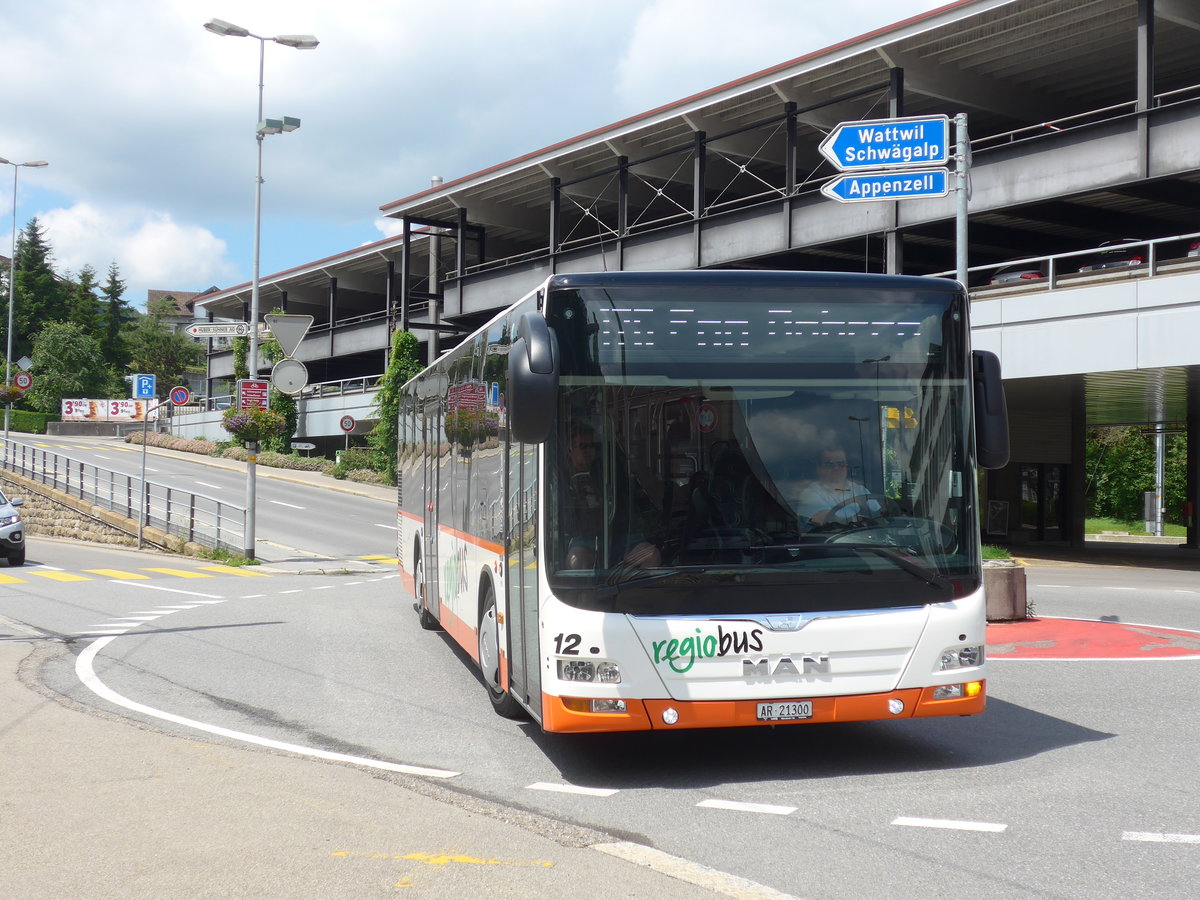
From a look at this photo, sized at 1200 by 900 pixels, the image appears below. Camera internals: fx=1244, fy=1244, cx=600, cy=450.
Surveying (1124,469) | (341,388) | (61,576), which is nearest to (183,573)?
(61,576)

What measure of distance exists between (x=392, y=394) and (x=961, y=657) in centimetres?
4456

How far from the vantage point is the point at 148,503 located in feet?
98.6

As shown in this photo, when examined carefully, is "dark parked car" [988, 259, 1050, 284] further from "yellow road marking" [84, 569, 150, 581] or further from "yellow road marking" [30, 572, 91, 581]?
"yellow road marking" [30, 572, 91, 581]

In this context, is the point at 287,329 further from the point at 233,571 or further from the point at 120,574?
the point at 120,574

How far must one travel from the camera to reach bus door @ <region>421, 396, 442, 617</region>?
1191 cm

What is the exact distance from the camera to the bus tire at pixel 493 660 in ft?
27.8

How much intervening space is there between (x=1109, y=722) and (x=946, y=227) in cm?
2440

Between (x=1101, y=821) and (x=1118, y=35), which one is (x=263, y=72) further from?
(x=1101, y=821)

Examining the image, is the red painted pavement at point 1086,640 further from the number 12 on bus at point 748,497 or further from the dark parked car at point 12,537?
the dark parked car at point 12,537

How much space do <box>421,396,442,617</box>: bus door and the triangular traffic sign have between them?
31.7 feet

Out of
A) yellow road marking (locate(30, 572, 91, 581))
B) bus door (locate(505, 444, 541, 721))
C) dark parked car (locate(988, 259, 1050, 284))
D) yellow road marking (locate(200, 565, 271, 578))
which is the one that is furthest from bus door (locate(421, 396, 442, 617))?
dark parked car (locate(988, 259, 1050, 284))

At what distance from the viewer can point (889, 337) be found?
723cm

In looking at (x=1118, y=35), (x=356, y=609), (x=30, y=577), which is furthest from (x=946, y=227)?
(x=30, y=577)

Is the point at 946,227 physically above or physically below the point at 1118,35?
below
